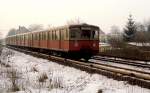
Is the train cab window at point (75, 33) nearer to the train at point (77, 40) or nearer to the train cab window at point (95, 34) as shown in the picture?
the train at point (77, 40)

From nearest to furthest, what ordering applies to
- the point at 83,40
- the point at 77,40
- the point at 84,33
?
the point at 77,40
the point at 83,40
the point at 84,33

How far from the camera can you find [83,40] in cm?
2084

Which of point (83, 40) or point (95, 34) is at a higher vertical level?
point (95, 34)

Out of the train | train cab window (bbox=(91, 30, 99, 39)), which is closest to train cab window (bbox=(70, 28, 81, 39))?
the train

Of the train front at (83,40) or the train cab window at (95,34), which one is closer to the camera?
the train front at (83,40)

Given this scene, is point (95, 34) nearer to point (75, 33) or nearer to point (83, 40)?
point (83, 40)

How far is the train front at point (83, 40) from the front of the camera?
20.5m

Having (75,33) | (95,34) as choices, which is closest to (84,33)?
(75,33)

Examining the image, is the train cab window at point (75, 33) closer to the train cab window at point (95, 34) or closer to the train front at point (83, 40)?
the train front at point (83, 40)

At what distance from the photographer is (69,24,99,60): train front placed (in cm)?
2052

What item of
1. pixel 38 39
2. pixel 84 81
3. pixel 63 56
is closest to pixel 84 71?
pixel 84 81

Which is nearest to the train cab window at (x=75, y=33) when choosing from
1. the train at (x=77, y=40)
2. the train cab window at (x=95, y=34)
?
the train at (x=77, y=40)

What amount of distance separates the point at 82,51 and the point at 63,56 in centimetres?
287

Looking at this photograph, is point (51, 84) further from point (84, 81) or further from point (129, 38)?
point (129, 38)
